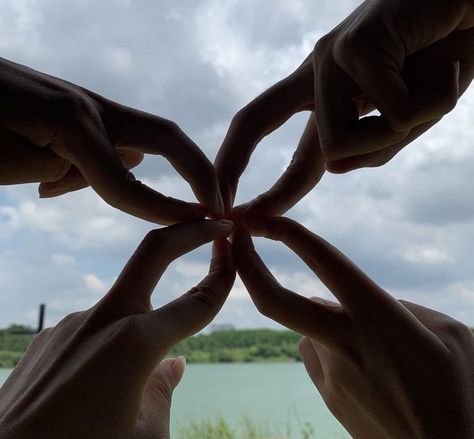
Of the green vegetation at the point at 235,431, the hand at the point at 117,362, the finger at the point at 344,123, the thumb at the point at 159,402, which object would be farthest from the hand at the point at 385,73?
the green vegetation at the point at 235,431

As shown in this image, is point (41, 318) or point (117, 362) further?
point (41, 318)

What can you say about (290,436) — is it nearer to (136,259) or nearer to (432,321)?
(432,321)

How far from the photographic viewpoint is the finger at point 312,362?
2.48ft

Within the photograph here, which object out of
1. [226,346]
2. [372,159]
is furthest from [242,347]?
[372,159]

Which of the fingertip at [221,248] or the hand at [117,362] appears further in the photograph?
the fingertip at [221,248]

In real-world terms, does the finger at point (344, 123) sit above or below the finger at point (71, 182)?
below

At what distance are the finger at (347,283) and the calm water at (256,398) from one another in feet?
2.63

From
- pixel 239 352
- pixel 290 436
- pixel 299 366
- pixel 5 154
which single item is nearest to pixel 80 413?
pixel 5 154

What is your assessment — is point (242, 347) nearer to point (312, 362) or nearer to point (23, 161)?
point (312, 362)

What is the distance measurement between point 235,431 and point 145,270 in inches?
51.8

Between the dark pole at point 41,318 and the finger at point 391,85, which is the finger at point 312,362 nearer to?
the finger at point 391,85

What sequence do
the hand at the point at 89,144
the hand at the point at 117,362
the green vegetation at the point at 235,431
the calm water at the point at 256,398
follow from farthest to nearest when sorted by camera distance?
1. the green vegetation at the point at 235,431
2. the calm water at the point at 256,398
3. the hand at the point at 89,144
4. the hand at the point at 117,362

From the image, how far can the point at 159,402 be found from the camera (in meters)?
0.62

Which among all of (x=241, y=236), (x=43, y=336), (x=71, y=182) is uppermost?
(x=71, y=182)
